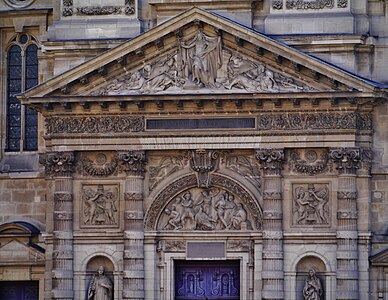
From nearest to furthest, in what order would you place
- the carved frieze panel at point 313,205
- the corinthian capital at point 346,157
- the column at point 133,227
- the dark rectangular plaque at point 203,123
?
1. the corinthian capital at point 346,157
2. the carved frieze panel at point 313,205
3. the dark rectangular plaque at point 203,123
4. the column at point 133,227

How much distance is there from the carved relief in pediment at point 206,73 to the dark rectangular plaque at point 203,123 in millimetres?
803

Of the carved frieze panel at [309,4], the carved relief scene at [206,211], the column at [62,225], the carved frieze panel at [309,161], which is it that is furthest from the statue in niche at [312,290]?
the carved frieze panel at [309,4]

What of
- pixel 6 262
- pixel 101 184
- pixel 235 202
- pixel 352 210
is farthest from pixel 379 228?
pixel 6 262

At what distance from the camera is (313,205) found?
4056 cm

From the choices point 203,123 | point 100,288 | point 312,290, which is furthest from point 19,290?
point 312,290

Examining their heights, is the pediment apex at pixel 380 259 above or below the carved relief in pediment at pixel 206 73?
below

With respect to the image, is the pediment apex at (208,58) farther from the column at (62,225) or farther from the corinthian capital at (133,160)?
the column at (62,225)

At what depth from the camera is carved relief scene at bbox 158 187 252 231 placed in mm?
41125

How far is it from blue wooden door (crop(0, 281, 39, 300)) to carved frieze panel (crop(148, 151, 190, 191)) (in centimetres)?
439

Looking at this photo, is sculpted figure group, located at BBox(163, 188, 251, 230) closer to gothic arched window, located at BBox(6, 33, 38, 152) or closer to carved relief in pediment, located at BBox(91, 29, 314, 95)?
A: carved relief in pediment, located at BBox(91, 29, 314, 95)

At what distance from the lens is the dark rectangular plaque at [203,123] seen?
4069 centimetres

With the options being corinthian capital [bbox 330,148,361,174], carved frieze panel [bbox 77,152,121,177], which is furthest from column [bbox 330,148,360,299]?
carved frieze panel [bbox 77,152,121,177]

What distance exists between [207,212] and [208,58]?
3.99m

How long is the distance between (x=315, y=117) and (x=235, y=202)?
10.1ft
